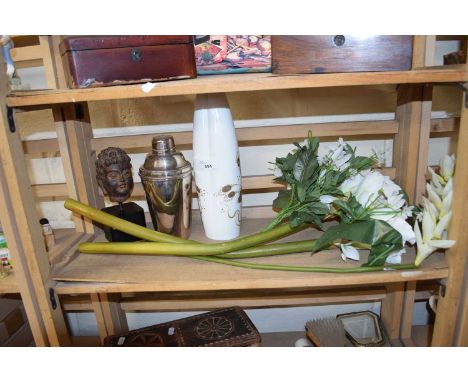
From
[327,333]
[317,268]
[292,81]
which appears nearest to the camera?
[292,81]

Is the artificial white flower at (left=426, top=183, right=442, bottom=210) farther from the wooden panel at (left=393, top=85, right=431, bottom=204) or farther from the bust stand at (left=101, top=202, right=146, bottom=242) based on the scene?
the bust stand at (left=101, top=202, right=146, bottom=242)

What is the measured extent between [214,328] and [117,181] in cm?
49

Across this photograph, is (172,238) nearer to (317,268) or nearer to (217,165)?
(217,165)

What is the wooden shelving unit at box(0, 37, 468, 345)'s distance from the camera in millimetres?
615

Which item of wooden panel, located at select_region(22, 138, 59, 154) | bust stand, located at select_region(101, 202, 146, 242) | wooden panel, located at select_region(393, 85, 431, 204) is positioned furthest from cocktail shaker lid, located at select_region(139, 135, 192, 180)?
wooden panel, located at select_region(393, 85, 431, 204)

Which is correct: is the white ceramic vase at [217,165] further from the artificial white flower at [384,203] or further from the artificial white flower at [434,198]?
the artificial white flower at [434,198]

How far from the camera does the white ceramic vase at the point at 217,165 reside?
754mm

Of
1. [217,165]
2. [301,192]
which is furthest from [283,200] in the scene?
[217,165]

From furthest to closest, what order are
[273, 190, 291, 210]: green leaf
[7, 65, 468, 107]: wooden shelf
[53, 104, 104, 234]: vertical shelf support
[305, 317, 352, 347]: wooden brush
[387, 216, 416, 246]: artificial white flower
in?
[305, 317, 352, 347]: wooden brush → [53, 104, 104, 234]: vertical shelf support → [273, 190, 291, 210]: green leaf → [387, 216, 416, 246]: artificial white flower → [7, 65, 468, 107]: wooden shelf

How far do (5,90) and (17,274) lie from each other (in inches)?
13.8

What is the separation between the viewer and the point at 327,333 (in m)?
1.04

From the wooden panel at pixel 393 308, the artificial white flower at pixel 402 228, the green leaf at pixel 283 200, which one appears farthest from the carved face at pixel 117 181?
the wooden panel at pixel 393 308

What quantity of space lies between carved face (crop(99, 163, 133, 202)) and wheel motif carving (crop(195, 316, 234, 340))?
429 mm
